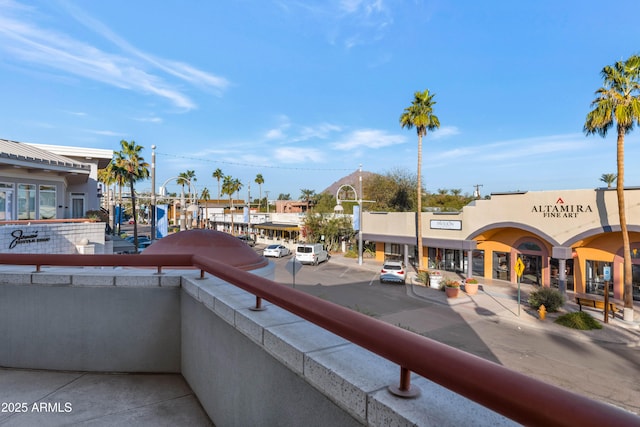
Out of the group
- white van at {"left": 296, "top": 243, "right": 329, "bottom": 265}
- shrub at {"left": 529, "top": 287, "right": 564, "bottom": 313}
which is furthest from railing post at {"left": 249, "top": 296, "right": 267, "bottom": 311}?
white van at {"left": 296, "top": 243, "right": 329, "bottom": 265}

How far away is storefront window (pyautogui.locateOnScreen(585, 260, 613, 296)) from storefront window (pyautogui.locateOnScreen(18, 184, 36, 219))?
36073 mm

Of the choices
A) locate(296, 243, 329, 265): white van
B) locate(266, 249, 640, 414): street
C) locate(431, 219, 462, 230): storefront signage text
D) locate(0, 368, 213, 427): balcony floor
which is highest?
locate(431, 219, 462, 230): storefront signage text

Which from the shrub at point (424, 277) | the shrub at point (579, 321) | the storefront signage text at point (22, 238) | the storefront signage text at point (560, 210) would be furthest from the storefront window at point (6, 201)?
the storefront signage text at point (560, 210)

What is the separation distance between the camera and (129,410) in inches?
168

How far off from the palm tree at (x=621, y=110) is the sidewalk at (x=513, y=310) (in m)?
1.79

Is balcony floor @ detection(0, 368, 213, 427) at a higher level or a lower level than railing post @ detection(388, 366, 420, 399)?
lower

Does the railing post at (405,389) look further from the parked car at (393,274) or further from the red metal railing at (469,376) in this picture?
the parked car at (393,274)

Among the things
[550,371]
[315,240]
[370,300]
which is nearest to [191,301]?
[550,371]

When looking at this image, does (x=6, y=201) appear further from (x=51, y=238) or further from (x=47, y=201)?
(x=51, y=238)

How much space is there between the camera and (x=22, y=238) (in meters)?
16.8

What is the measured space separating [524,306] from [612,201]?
8402 millimetres

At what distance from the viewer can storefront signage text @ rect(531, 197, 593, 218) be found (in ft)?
73.3

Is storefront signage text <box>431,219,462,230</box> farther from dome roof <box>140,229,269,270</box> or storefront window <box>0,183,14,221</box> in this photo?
storefront window <box>0,183,14,221</box>

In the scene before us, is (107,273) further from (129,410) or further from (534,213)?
(534,213)
